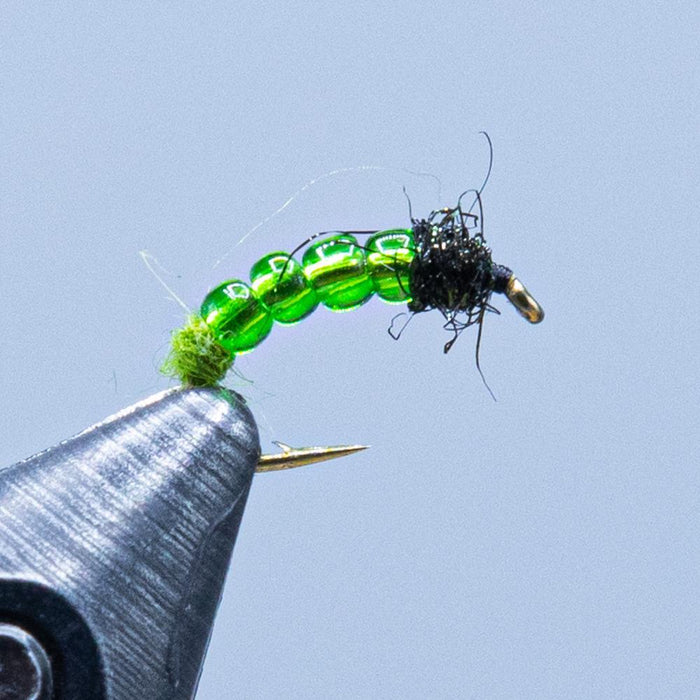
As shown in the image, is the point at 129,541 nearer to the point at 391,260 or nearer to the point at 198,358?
the point at 198,358

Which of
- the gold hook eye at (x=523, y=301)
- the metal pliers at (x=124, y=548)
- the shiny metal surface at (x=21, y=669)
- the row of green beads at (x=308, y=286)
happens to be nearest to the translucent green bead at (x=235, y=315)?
the row of green beads at (x=308, y=286)

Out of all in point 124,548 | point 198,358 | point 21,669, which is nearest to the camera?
point 21,669

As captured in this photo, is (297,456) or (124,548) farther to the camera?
(297,456)

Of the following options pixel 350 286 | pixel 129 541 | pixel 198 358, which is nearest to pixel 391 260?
pixel 350 286

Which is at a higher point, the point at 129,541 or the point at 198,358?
the point at 198,358

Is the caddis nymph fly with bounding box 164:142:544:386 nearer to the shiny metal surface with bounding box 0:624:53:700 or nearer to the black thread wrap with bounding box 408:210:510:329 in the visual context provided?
the black thread wrap with bounding box 408:210:510:329

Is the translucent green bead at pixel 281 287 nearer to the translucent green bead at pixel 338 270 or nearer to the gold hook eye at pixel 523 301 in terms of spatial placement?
the translucent green bead at pixel 338 270

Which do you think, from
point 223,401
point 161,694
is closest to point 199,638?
point 161,694
